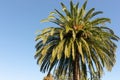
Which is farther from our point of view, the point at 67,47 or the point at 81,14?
the point at 81,14

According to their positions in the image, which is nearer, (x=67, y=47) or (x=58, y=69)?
(x=67, y=47)

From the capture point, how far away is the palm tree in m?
36.6

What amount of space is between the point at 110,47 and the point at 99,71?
3275 millimetres

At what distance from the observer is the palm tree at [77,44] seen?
1441 inches

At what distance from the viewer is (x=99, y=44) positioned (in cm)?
3712

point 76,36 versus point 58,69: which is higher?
point 76,36

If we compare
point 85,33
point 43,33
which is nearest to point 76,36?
point 85,33

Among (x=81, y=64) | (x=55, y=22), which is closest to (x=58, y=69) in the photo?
(x=81, y=64)

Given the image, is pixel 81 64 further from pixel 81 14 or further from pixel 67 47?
pixel 81 14

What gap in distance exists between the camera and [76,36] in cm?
3800

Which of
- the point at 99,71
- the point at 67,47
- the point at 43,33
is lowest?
the point at 99,71

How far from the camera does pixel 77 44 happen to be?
36.2 meters

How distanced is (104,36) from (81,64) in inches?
179

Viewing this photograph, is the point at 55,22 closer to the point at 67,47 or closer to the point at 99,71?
the point at 67,47
